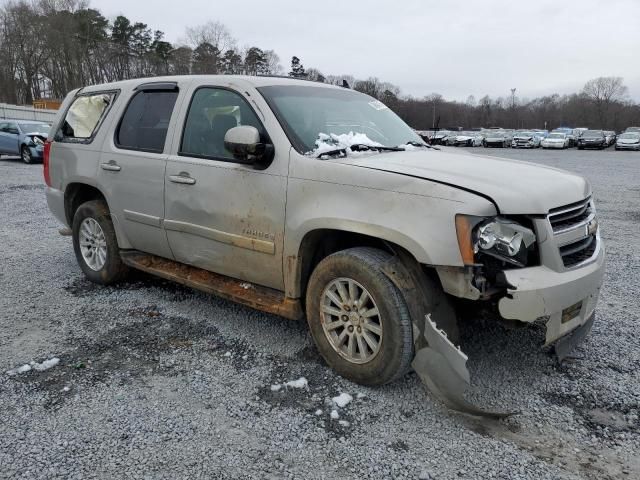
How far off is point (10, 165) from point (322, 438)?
62.7 feet

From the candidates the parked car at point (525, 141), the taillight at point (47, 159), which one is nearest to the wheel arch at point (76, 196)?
the taillight at point (47, 159)

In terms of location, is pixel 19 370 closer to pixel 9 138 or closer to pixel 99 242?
pixel 99 242

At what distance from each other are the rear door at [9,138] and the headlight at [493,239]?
20.4 m

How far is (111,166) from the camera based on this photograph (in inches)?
186

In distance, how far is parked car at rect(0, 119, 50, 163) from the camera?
18705 millimetres

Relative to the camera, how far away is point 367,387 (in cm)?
327

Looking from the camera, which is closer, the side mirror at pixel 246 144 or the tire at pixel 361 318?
the tire at pixel 361 318

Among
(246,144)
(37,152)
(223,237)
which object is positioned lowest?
(37,152)

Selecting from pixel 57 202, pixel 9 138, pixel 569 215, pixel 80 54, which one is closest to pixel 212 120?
pixel 57 202

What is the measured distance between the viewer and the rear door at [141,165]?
14.3ft

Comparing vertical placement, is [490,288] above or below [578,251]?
below

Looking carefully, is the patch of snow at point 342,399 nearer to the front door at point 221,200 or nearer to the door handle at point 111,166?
the front door at point 221,200

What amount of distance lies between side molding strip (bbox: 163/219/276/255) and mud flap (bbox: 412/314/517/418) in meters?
1.22

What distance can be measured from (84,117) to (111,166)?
88 cm
